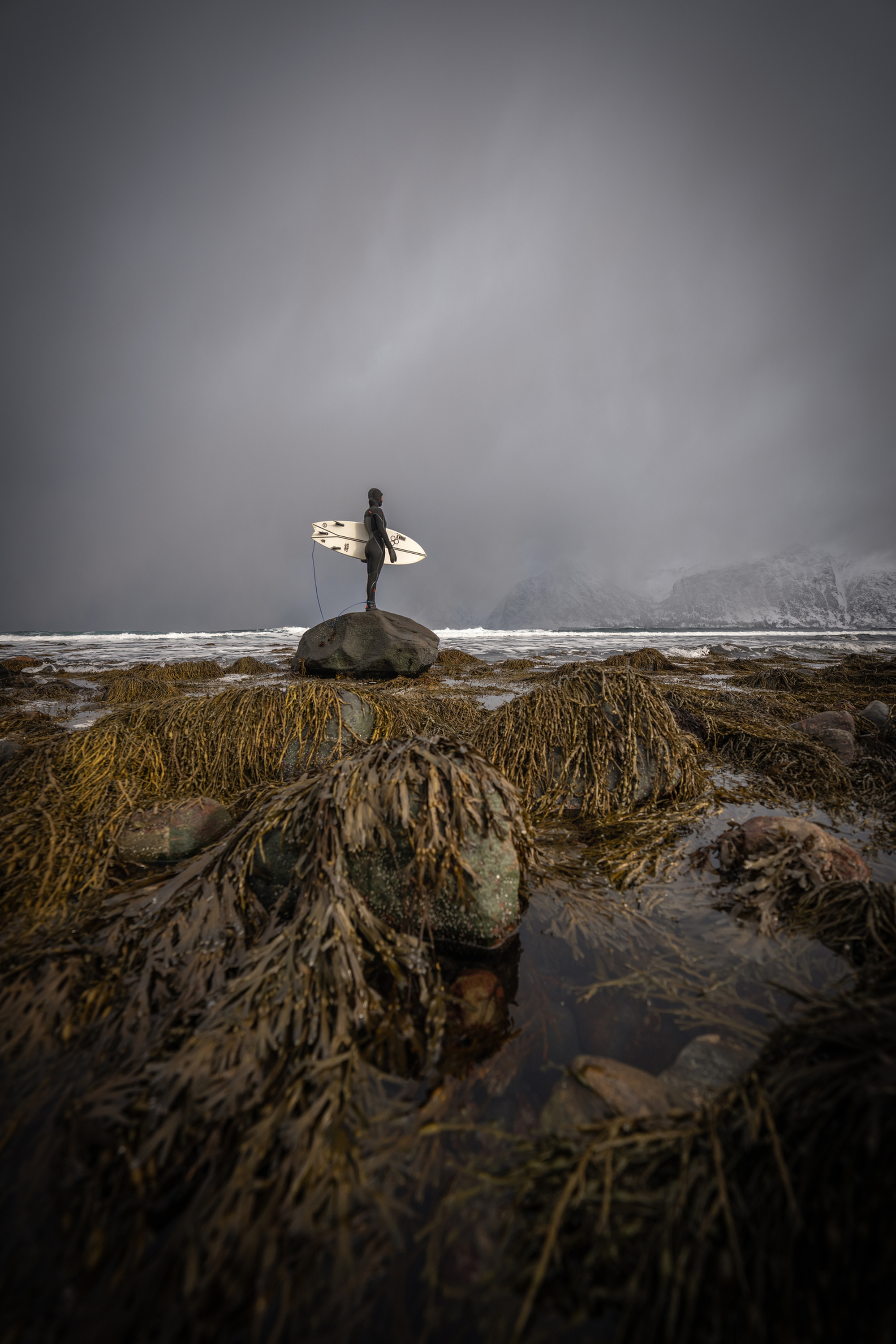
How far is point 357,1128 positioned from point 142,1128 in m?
0.46

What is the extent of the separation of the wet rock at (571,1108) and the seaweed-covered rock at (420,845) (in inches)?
22.4

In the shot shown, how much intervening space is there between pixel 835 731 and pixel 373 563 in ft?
24.6

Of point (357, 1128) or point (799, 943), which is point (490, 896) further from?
point (799, 943)

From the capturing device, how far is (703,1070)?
47.0 inches

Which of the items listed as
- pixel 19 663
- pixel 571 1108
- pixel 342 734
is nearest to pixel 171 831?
pixel 342 734

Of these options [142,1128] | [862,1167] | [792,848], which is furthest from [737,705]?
[142,1128]

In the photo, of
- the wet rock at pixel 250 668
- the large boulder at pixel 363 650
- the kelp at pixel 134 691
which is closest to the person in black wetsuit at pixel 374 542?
the large boulder at pixel 363 650

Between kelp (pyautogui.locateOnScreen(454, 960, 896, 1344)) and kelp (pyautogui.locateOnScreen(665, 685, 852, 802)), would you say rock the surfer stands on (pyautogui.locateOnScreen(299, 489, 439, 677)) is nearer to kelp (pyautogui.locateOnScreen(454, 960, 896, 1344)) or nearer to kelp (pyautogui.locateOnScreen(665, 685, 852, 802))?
kelp (pyautogui.locateOnScreen(665, 685, 852, 802))

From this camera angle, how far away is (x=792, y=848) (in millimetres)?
1987

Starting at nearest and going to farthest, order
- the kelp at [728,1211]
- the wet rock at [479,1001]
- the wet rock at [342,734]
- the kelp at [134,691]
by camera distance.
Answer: the kelp at [728,1211] < the wet rock at [479,1001] < the wet rock at [342,734] < the kelp at [134,691]

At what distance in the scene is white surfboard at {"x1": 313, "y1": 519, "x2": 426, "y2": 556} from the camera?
988cm

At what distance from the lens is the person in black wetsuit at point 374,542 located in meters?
8.82

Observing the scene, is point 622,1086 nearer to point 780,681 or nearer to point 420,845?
point 420,845

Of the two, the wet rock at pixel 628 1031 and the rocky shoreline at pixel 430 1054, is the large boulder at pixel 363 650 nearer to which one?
the rocky shoreline at pixel 430 1054
